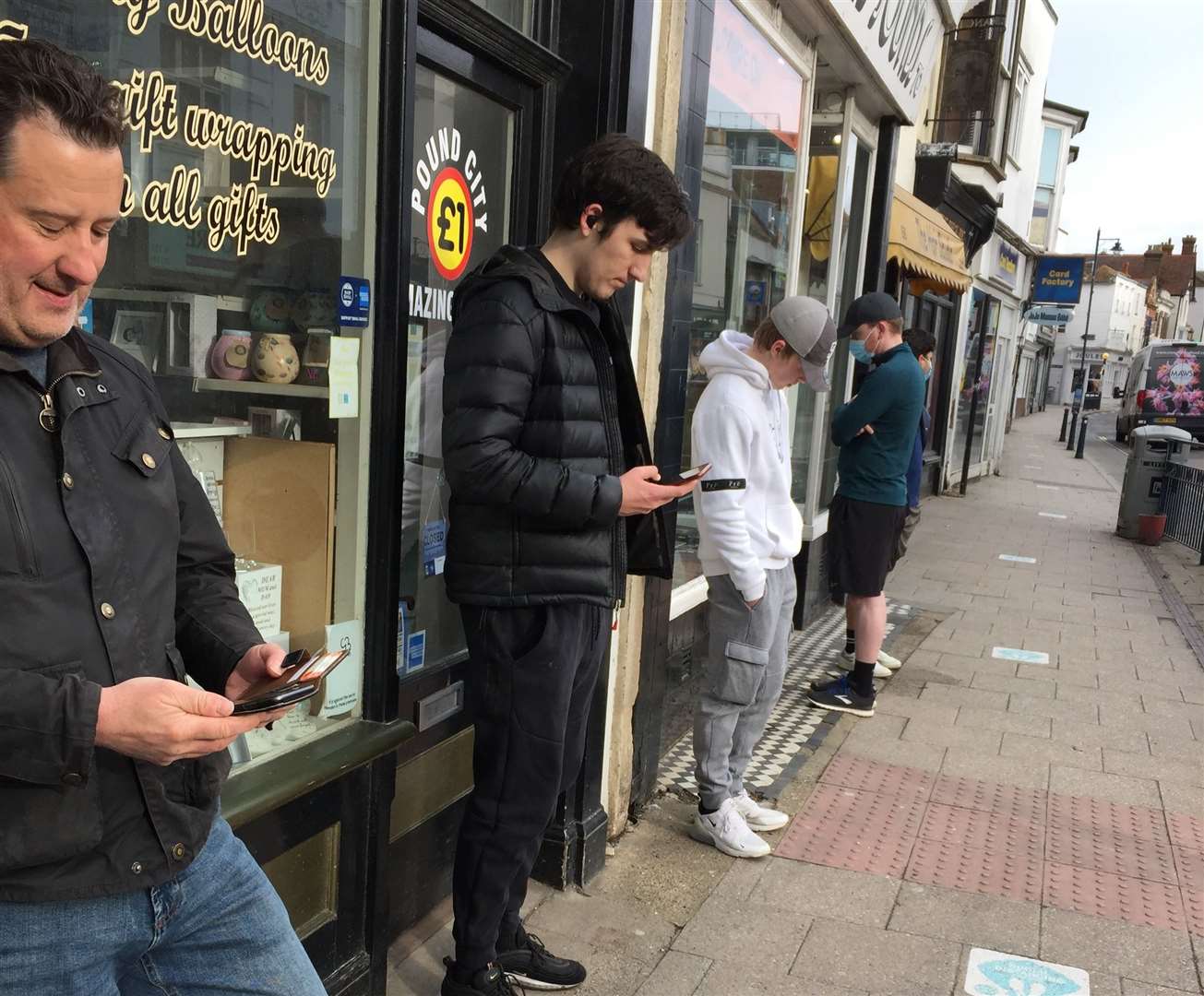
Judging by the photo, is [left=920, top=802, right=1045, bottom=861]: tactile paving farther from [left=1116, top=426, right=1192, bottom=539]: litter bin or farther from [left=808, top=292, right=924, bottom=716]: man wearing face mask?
[left=1116, top=426, right=1192, bottom=539]: litter bin

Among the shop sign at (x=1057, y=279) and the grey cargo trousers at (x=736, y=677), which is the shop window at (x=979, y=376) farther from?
the grey cargo trousers at (x=736, y=677)

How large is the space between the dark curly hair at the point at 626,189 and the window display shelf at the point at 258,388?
0.74 m

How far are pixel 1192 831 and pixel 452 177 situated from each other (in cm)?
378

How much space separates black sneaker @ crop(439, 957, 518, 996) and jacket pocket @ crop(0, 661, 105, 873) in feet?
4.96

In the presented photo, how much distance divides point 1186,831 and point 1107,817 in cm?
29

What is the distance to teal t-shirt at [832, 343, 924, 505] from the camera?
4.97 meters

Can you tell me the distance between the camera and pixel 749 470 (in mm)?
3381

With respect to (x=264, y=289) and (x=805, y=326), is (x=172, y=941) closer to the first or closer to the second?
(x=264, y=289)

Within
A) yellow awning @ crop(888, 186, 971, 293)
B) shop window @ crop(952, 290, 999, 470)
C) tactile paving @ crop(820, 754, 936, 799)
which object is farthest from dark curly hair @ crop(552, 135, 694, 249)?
shop window @ crop(952, 290, 999, 470)

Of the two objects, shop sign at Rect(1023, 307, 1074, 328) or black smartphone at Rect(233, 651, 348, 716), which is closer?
black smartphone at Rect(233, 651, 348, 716)

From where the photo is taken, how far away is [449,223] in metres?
2.93

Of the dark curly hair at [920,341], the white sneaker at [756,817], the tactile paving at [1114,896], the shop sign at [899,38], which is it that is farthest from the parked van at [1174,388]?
the white sneaker at [756,817]

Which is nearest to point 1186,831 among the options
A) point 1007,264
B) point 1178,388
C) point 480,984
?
point 480,984

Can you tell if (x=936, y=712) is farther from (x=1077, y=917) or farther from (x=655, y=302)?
(x=655, y=302)
